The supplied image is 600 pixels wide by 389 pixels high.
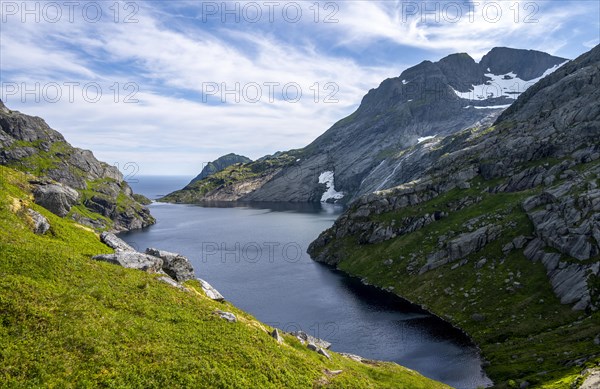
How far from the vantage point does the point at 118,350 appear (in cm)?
2697

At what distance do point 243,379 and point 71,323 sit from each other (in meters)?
12.8

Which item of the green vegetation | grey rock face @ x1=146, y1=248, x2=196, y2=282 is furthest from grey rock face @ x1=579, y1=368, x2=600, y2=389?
grey rock face @ x1=146, y1=248, x2=196, y2=282

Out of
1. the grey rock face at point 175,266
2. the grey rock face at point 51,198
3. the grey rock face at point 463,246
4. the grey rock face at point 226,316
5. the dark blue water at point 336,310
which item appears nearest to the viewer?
the grey rock face at point 226,316

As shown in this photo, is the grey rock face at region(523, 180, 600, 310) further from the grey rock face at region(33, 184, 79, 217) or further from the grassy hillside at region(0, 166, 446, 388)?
the grey rock face at region(33, 184, 79, 217)

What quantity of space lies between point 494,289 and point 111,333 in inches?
3436

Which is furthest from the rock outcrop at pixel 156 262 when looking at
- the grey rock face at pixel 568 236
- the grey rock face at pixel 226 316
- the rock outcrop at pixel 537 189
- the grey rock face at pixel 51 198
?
the rock outcrop at pixel 537 189

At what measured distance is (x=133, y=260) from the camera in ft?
136

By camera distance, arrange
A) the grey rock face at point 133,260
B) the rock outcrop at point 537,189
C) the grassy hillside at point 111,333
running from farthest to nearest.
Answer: the rock outcrop at point 537,189 → the grey rock face at point 133,260 → the grassy hillside at point 111,333

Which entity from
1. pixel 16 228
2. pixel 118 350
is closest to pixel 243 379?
pixel 118 350

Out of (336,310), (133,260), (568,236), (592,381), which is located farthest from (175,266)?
(568,236)

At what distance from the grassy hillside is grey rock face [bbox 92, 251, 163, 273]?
1.99 metres

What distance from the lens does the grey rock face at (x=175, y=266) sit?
152 ft

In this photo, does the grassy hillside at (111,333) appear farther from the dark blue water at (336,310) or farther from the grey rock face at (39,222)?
the dark blue water at (336,310)

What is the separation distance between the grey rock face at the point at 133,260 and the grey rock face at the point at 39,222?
735cm
